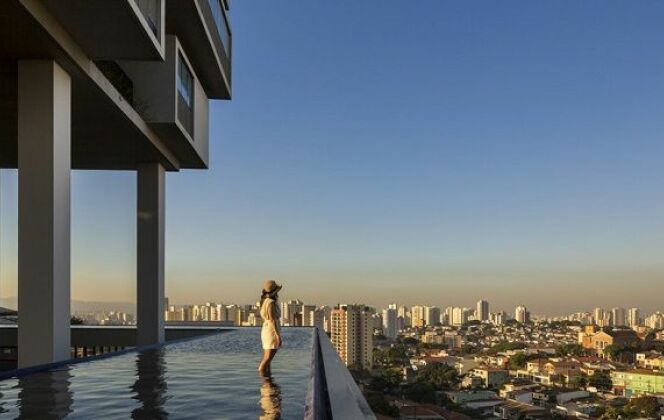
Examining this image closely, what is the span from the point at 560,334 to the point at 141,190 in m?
192

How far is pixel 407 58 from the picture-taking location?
1251 inches

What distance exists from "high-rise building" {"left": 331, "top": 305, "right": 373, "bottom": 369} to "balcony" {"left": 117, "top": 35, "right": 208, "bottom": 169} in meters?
61.0

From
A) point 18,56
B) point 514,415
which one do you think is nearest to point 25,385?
point 18,56

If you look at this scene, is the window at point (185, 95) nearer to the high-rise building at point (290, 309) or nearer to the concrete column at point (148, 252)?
the concrete column at point (148, 252)

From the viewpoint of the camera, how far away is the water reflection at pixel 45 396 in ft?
17.7

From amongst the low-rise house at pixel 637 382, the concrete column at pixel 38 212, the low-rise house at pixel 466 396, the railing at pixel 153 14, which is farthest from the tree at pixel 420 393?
the railing at pixel 153 14

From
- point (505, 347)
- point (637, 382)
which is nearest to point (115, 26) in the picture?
point (637, 382)

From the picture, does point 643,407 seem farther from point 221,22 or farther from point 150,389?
point 150,389

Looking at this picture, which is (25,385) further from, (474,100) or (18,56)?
(474,100)

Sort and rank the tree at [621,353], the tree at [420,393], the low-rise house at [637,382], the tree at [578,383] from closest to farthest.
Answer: the tree at [420,393], the low-rise house at [637,382], the tree at [578,383], the tree at [621,353]

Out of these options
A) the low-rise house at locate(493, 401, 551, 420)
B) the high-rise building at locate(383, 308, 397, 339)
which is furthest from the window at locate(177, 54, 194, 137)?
the high-rise building at locate(383, 308, 397, 339)

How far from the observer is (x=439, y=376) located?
96.2 metres

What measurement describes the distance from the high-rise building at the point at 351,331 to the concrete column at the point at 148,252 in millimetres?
58506

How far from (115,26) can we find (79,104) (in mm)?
3394
